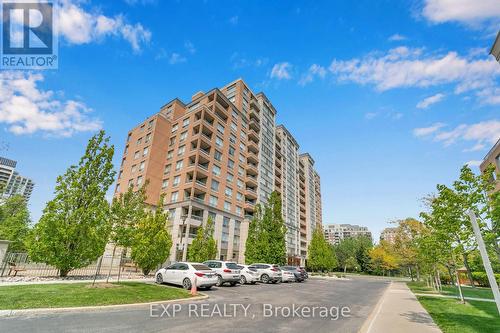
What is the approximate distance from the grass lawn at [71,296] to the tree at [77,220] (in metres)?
4.20

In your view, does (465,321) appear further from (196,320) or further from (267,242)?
(267,242)

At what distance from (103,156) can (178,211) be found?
68.6 feet

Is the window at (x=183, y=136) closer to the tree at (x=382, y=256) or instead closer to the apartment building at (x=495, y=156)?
the apartment building at (x=495, y=156)

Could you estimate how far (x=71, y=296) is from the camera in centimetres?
1026

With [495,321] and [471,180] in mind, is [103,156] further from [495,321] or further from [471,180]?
[495,321]

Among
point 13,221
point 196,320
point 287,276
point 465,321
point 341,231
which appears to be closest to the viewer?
point 196,320

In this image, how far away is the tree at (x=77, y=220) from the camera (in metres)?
15.5

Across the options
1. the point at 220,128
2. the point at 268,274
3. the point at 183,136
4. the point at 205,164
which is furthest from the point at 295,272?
the point at 183,136

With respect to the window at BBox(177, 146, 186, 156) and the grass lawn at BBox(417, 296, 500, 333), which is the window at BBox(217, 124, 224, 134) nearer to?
the window at BBox(177, 146, 186, 156)

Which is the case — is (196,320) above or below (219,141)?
below

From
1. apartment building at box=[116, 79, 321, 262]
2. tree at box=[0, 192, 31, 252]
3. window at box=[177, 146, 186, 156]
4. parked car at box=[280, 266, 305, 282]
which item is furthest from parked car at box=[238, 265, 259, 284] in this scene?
tree at box=[0, 192, 31, 252]

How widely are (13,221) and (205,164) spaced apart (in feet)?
96.6

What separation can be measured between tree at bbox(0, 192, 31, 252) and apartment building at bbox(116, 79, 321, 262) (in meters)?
14.3

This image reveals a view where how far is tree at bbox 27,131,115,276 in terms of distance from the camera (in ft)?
51.0
